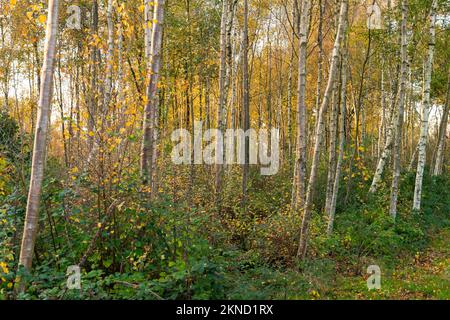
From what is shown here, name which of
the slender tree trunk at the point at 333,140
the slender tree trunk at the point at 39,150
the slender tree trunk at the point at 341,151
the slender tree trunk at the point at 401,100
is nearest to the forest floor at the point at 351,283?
the slender tree trunk at the point at 341,151

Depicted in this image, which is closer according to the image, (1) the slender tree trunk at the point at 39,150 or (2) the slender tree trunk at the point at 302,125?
(1) the slender tree trunk at the point at 39,150

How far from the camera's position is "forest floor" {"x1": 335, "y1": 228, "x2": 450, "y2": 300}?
19.7 feet

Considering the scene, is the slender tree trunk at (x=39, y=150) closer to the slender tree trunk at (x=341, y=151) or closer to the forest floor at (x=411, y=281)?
the forest floor at (x=411, y=281)

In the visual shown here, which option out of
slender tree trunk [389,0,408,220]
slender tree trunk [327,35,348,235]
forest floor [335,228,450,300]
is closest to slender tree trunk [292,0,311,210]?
slender tree trunk [327,35,348,235]

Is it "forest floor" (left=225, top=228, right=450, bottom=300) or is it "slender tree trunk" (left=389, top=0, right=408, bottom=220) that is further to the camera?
"slender tree trunk" (left=389, top=0, right=408, bottom=220)

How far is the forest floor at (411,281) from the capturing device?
6000 millimetres

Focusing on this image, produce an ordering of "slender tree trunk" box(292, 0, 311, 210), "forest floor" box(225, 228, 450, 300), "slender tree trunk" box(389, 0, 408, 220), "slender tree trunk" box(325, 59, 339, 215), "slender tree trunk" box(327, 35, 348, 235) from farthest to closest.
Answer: "slender tree trunk" box(389, 0, 408, 220), "slender tree trunk" box(325, 59, 339, 215), "slender tree trunk" box(327, 35, 348, 235), "slender tree trunk" box(292, 0, 311, 210), "forest floor" box(225, 228, 450, 300)

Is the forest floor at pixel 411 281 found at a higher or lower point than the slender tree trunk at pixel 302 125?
lower

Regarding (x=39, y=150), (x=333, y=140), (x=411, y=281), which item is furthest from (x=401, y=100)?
(x=39, y=150)

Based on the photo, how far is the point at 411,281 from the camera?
6738mm

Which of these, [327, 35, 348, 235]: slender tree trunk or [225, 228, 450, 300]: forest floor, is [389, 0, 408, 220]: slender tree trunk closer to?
[327, 35, 348, 235]: slender tree trunk

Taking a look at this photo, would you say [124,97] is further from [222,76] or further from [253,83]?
[253,83]

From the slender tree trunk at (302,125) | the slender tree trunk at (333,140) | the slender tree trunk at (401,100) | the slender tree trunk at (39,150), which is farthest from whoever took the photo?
the slender tree trunk at (401,100)
